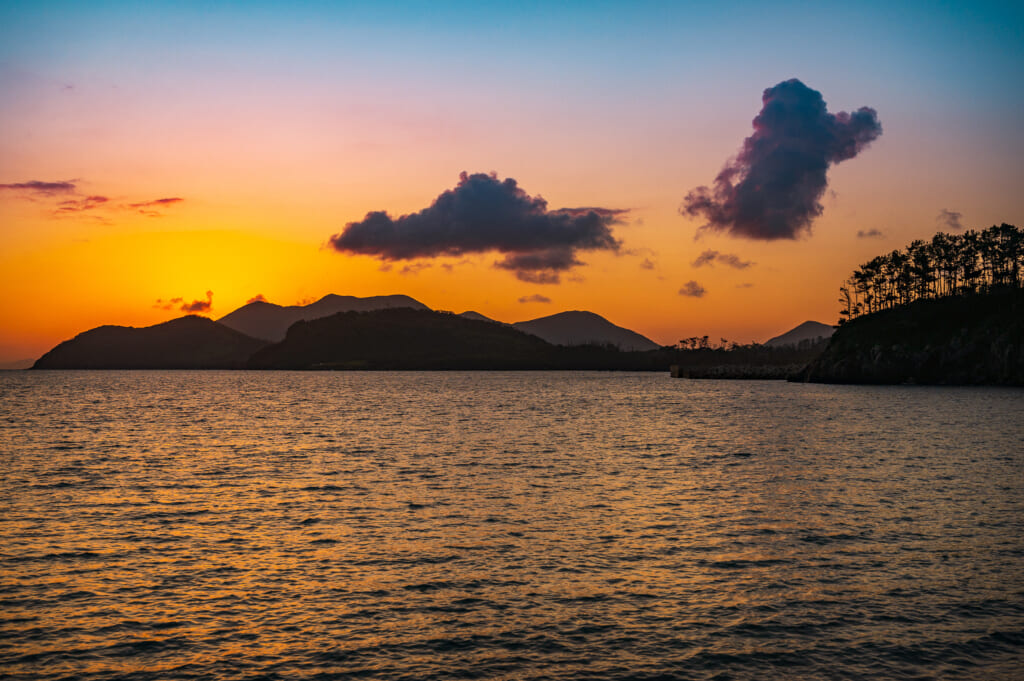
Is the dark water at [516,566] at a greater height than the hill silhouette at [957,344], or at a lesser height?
lesser

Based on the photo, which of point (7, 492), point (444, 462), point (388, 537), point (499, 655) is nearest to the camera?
point (499, 655)

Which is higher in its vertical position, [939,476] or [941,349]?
[941,349]

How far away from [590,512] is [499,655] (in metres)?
16.8

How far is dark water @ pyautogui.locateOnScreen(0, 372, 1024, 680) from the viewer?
16.8 m

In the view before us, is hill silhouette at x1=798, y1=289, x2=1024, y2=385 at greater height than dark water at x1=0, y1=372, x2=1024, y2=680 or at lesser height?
greater

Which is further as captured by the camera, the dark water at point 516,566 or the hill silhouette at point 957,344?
the hill silhouette at point 957,344

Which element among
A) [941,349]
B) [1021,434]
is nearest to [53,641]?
[1021,434]

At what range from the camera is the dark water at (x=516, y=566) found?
1684 cm

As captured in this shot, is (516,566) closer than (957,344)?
Yes

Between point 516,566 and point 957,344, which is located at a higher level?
point 957,344

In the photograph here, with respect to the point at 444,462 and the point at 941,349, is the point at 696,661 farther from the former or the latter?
the point at 941,349

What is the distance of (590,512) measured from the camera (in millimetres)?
33156

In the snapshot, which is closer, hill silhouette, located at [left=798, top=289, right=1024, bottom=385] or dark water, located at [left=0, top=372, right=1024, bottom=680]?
dark water, located at [left=0, top=372, right=1024, bottom=680]

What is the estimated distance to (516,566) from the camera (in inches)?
953
